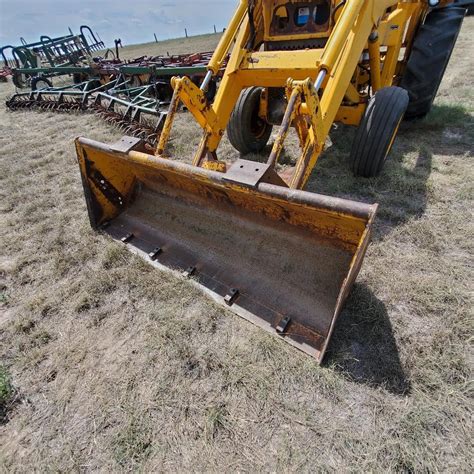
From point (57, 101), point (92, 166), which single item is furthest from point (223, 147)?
point (57, 101)

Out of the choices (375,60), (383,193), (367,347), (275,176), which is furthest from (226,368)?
(375,60)

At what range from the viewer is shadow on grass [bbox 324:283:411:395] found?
1.91m

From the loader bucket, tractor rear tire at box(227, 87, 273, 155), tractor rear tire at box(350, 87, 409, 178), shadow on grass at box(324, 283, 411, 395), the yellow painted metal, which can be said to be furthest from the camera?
tractor rear tire at box(227, 87, 273, 155)

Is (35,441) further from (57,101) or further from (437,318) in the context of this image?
(57,101)

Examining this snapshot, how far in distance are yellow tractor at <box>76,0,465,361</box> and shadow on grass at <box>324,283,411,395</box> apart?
154mm

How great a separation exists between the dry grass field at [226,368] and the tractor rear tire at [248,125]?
6.83ft

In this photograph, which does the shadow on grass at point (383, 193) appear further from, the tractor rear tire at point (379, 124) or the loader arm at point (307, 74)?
the loader arm at point (307, 74)

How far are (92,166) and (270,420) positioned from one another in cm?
265

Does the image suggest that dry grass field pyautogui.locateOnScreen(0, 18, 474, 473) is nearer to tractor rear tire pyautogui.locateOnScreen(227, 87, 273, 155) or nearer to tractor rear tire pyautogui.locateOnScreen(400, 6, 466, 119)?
tractor rear tire pyautogui.locateOnScreen(400, 6, 466, 119)

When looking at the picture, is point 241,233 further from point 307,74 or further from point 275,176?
point 307,74

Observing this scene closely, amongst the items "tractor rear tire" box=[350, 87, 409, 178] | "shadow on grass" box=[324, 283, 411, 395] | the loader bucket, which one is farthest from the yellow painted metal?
"shadow on grass" box=[324, 283, 411, 395]

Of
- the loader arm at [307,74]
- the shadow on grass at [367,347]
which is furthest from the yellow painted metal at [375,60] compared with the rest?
the shadow on grass at [367,347]

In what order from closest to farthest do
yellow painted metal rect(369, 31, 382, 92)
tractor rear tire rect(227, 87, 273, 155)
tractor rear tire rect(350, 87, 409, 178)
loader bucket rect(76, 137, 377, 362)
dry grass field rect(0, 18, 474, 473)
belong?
dry grass field rect(0, 18, 474, 473) → loader bucket rect(76, 137, 377, 362) → tractor rear tire rect(350, 87, 409, 178) → yellow painted metal rect(369, 31, 382, 92) → tractor rear tire rect(227, 87, 273, 155)

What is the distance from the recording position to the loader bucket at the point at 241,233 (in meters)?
2.07
